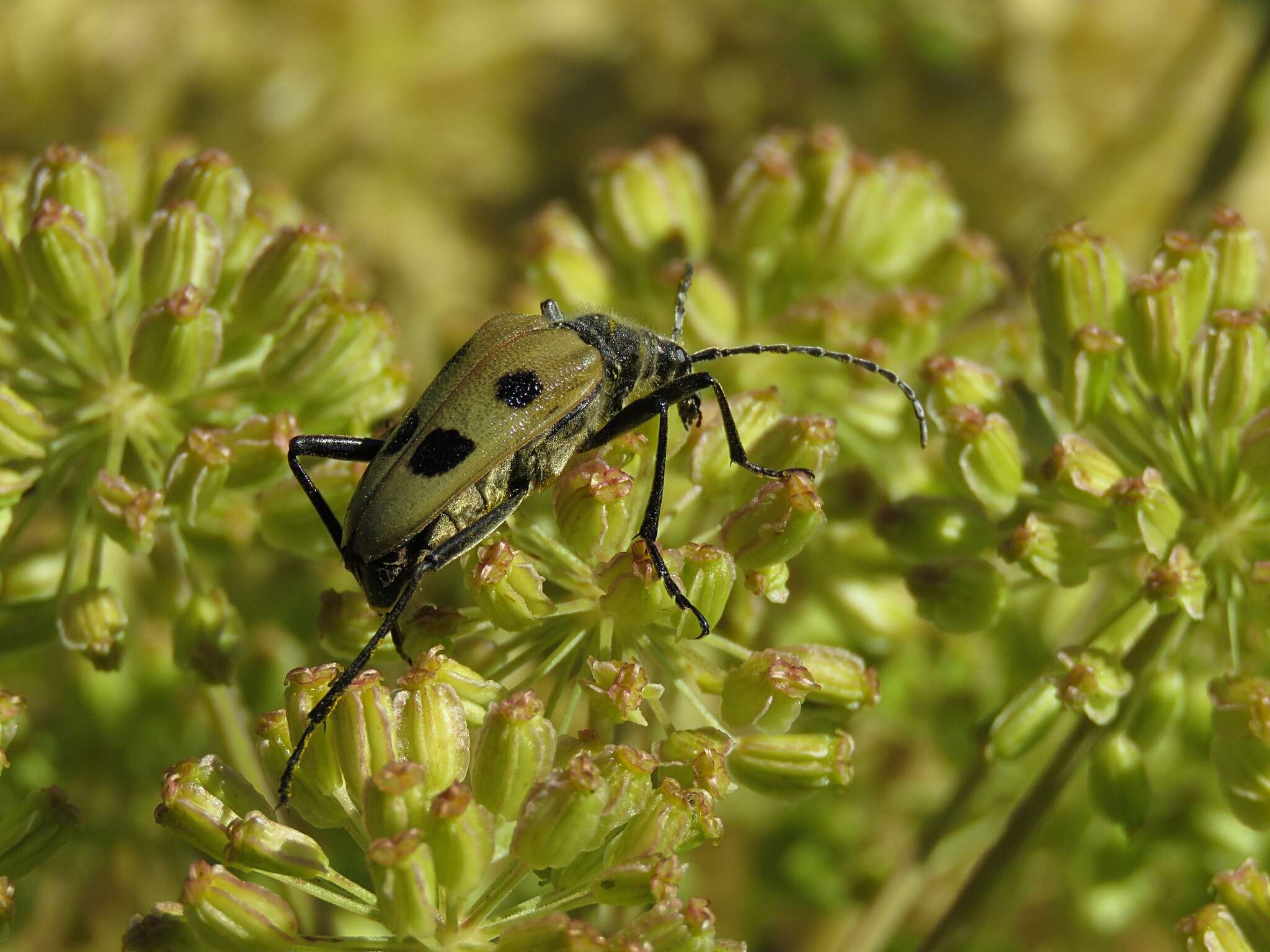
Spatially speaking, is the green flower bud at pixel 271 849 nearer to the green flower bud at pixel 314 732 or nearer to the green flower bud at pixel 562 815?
the green flower bud at pixel 314 732

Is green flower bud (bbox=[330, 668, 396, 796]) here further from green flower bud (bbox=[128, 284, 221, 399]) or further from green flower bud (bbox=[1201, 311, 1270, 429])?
green flower bud (bbox=[1201, 311, 1270, 429])

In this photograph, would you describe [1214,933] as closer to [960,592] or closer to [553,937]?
[960,592]

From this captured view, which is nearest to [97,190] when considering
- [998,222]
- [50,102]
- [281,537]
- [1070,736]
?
[281,537]

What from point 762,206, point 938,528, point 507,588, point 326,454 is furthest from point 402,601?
point 762,206

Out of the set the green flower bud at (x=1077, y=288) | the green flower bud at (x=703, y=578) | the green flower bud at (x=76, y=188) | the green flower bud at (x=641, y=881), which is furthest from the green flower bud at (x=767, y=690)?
the green flower bud at (x=76, y=188)

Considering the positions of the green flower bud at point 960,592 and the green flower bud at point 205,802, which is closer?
the green flower bud at point 205,802

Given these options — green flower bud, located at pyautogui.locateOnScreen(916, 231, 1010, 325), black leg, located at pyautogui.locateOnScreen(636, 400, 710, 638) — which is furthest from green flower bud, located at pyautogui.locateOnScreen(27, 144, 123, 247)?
green flower bud, located at pyautogui.locateOnScreen(916, 231, 1010, 325)
